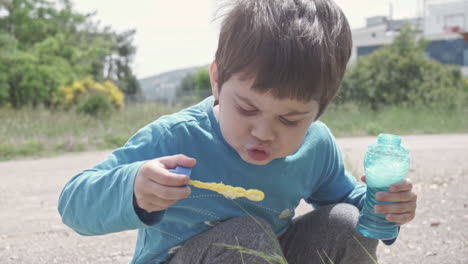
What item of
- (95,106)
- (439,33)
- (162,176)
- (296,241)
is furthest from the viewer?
(439,33)

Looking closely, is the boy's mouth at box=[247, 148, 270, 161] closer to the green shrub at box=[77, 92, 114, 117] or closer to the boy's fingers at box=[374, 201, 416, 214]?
the boy's fingers at box=[374, 201, 416, 214]

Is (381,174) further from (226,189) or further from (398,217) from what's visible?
(226,189)

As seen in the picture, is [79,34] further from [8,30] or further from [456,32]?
[456,32]

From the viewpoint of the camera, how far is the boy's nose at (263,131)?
1226 mm

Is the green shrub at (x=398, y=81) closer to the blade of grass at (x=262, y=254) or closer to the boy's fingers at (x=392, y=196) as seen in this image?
the boy's fingers at (x=392, y=196)

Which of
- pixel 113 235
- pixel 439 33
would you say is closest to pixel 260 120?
pixel 113 235

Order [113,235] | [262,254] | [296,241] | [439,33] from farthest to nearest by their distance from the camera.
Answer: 1. [439,33]
2. [113,235]
3. [296,241]
4. [262,254]

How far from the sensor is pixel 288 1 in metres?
1.32

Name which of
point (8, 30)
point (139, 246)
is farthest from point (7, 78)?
point (139, 246)

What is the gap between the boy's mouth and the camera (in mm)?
1290

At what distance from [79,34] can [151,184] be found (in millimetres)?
21007

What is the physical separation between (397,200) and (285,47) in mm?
520

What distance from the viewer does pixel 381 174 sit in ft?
4.42

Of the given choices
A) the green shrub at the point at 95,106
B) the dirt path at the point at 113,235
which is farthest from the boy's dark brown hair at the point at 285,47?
the green shrub at the point at 95,106
